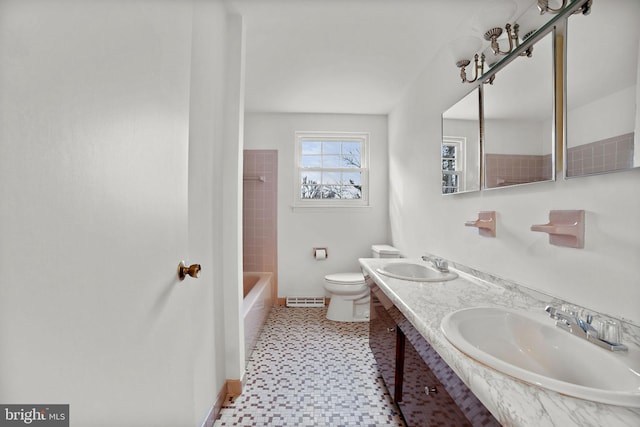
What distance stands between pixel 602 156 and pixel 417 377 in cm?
104

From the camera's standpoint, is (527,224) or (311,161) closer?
(527,224)

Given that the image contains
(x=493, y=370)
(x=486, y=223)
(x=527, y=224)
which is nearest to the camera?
(x=493, y=370)

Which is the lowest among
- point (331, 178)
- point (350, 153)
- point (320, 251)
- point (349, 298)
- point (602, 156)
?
point (349, 298)

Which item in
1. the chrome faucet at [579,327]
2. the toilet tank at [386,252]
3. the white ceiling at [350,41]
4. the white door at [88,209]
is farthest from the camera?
the toilet tank at [386,252]

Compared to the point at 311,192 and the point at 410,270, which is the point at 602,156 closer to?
the point at 410,270

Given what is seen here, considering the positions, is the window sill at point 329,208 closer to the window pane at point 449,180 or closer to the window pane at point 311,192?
the window pane at point 311,192

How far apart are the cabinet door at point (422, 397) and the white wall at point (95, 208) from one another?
2.67ft

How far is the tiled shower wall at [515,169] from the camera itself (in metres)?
1.10

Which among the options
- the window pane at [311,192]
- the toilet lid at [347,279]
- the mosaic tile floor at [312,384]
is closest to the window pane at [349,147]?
the window pane at [311,192]

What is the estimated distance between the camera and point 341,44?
6.15 ft

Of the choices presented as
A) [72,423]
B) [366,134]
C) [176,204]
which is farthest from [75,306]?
[366,134]

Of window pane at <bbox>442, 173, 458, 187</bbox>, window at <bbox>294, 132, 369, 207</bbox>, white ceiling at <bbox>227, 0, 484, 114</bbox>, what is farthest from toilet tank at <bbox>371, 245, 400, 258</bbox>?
white ceiling at <bbox>227, 0, 484, 114</bbox>

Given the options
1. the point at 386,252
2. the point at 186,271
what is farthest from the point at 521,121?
the point at 386,252

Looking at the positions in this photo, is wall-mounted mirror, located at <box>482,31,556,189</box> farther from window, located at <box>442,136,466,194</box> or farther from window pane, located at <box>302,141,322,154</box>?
window pane, located at <box>302,141,322,154</box>
